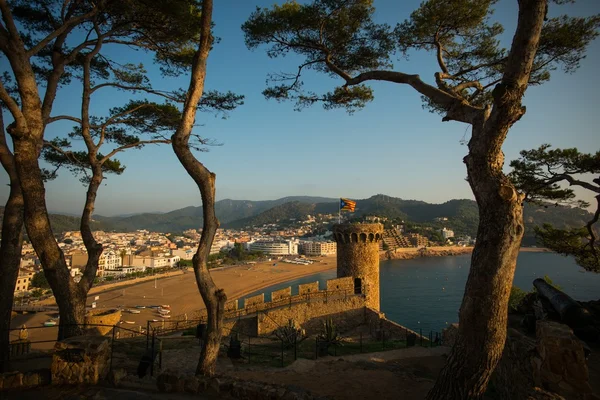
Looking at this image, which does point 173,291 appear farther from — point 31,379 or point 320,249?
point 320,249

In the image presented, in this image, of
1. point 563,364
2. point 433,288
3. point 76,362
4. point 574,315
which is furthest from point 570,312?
point 433,288

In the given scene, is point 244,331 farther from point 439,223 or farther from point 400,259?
point 439,223

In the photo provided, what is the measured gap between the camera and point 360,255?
13.9 metres

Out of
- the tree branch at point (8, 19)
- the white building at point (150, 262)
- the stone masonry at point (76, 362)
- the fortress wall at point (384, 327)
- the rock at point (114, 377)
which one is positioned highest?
the tree branch at point (8, 19)

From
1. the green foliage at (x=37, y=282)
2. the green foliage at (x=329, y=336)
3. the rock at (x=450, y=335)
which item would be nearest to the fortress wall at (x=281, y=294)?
the green foliage at (x=329, y=336)

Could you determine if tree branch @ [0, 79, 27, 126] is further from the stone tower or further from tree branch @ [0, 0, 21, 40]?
the stone tower

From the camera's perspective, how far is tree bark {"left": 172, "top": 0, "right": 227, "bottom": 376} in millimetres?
4469

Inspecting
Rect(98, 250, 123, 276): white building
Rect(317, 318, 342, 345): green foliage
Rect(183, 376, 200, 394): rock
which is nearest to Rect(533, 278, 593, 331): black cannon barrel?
Rect(317, 318, 342, 345): green foliage

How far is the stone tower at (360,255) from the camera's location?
1370cm

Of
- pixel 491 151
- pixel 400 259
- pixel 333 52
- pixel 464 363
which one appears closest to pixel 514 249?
pixel 491 151

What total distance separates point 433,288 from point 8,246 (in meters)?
40.6

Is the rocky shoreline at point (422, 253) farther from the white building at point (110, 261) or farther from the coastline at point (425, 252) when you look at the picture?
the white building at point (110, 261)

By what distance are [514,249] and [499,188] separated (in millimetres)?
615

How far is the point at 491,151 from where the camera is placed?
3.51 m
